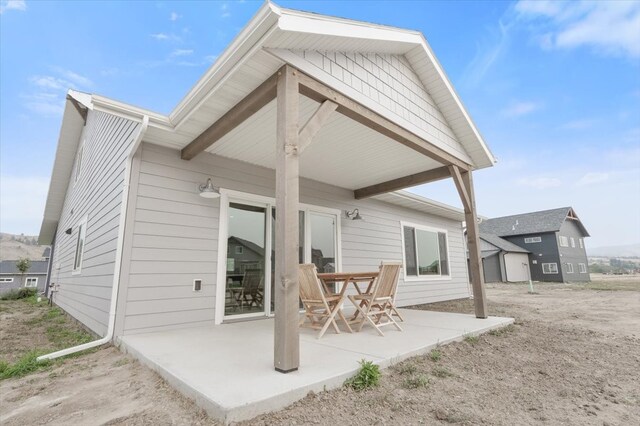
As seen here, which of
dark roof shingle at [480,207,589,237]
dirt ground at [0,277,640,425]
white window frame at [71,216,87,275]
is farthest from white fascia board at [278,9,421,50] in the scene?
dark roof shingle at [480,207,589,237]

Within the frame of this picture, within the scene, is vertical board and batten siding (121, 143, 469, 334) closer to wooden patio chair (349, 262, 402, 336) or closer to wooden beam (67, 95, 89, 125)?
wooden patio chair (349, 262, 402, 336)

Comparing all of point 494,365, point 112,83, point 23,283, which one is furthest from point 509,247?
point 23,283

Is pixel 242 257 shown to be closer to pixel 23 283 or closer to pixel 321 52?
pixel 321 52

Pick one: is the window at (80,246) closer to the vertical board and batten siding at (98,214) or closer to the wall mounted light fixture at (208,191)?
the vertical board and batten siding at (98,214)

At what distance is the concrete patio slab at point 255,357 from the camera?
184 centimetres

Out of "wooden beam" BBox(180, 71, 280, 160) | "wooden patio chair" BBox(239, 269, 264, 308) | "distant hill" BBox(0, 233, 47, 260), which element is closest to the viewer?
"wooden beam" BBox(180, 71, 280, 160)

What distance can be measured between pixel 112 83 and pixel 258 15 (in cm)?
2131

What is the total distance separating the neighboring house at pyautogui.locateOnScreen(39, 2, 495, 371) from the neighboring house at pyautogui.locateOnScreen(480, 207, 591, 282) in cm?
2192

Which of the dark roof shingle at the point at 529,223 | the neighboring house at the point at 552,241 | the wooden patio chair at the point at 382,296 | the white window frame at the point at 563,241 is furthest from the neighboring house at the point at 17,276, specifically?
the white window frame at the point at 563,241

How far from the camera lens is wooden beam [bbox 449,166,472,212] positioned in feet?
17.0

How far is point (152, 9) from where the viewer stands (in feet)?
39.2

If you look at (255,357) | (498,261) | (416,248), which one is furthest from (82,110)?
(498,261)

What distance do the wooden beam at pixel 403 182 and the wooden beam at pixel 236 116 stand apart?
3.53 metres

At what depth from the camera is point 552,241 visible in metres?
22.7
